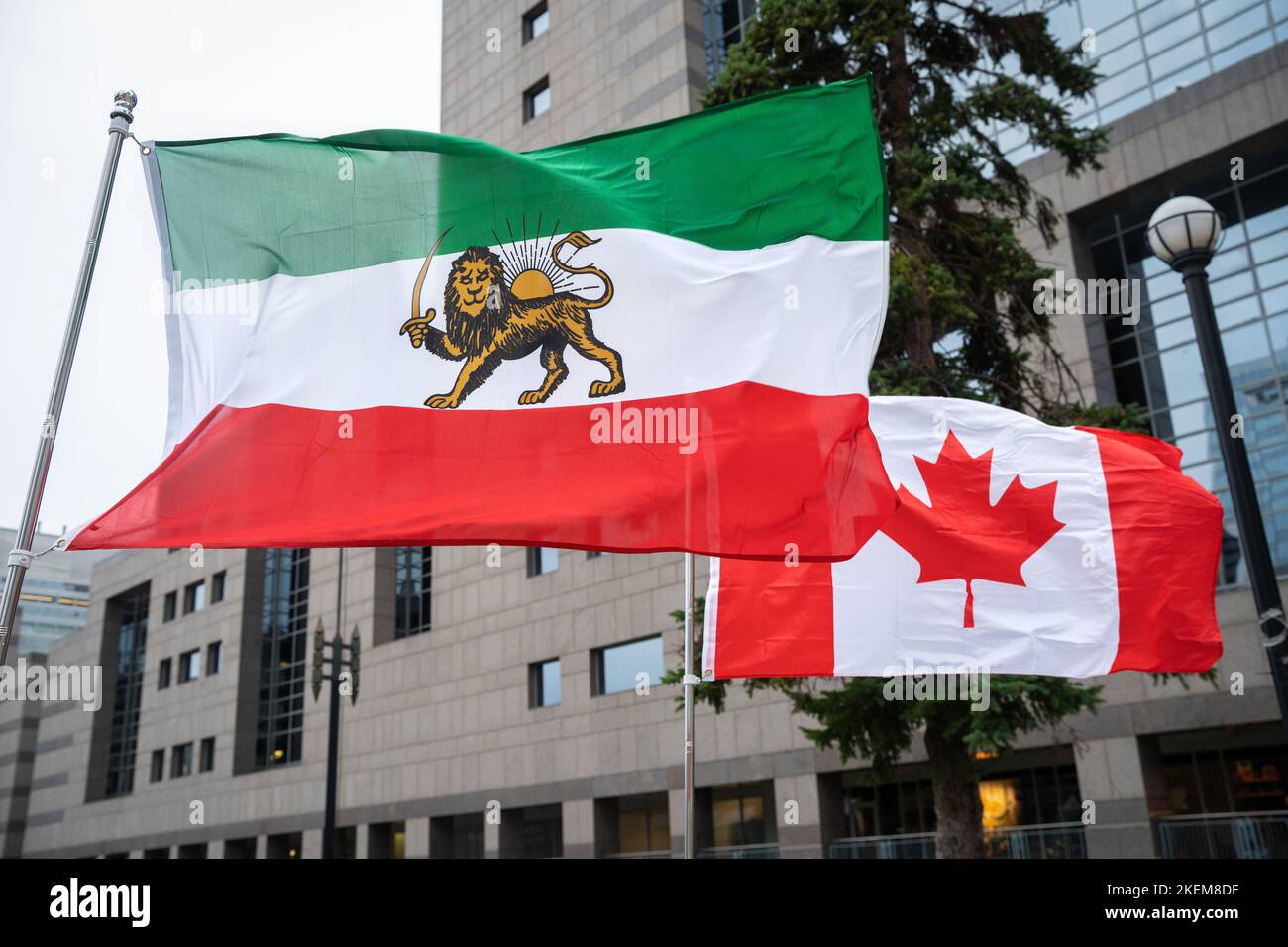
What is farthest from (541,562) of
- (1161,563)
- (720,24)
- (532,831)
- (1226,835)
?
(1161,563)

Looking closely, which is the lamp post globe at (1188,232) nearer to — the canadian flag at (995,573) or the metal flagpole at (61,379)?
the canadian flag at (995,573)

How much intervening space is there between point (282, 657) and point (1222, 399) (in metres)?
52.0

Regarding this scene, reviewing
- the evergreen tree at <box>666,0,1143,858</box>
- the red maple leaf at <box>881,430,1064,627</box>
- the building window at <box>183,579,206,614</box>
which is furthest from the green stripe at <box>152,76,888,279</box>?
the building window at <box>183,579,206,614</box>

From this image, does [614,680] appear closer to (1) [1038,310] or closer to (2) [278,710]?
(1) [1038,310]

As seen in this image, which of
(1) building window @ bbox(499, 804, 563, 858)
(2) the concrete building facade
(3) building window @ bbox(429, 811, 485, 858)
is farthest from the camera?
(3) building window @ bbox(429, 811, 485, 858)

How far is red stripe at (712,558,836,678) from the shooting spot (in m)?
11.4

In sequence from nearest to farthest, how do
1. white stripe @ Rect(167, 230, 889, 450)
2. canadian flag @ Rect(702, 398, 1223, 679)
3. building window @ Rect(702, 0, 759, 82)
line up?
white stripe @ Rect(167, 230, 889, 450) → canadian flag @ Rect(702, 398, 1223, 679) → building window @ Rect(702, 0, 759, 82)

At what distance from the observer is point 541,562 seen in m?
38.7

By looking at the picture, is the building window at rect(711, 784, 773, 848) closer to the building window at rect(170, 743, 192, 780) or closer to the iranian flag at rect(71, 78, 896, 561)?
the iranian flag at rect(71, 78, 896, 561)

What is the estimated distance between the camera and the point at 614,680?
34.9 m

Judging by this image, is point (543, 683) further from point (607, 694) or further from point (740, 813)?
point (740, 813)

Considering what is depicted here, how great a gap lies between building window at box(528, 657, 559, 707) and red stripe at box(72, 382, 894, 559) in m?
30.5

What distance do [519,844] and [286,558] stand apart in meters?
25.1
